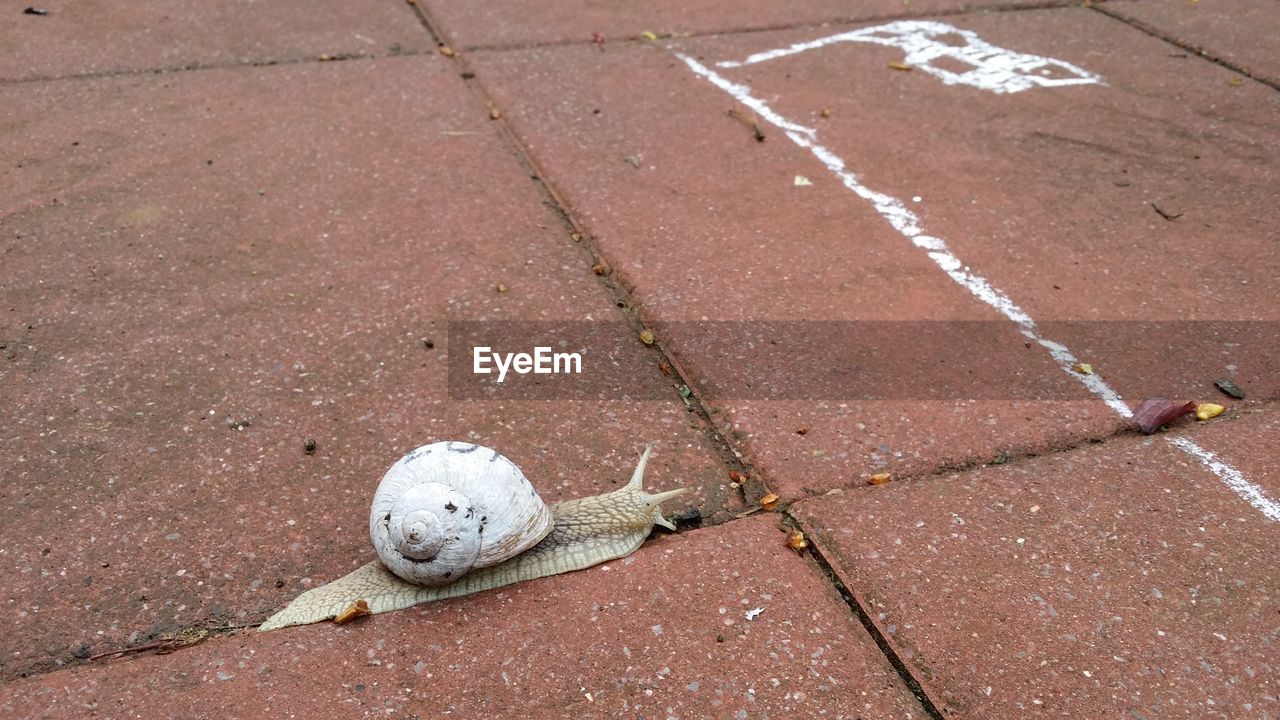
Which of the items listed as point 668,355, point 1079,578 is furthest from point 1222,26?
point 1079,578

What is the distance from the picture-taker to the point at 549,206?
411 centimetres

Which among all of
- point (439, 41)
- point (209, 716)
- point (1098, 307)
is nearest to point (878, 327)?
point (1098, 307)

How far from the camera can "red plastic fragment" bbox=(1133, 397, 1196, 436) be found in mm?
3031

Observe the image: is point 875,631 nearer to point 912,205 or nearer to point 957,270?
point 957,270

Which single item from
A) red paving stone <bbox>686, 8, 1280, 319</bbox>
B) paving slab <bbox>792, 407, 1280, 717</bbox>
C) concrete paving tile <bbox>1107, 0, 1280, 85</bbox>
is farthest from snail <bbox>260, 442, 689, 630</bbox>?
concrete paving tile <bbox>1107, 0, 1280, 85</bbox>

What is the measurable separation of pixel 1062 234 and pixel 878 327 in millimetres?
990

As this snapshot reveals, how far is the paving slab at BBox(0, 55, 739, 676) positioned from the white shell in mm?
237

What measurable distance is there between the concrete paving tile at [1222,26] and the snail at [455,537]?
4.43 m

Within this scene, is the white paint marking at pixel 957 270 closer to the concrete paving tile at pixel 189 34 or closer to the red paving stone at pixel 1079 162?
the red paving stone at pixel 1079 162

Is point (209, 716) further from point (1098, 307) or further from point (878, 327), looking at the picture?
point (1098, 307)

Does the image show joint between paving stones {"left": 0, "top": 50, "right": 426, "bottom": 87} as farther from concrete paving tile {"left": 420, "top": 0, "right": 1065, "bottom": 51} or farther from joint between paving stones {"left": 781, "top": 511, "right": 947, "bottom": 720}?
joint between paving stones {"left": 781, "top": 511, "right": 947, "bottom": 720}

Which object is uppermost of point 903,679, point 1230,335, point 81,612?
point 1230,335

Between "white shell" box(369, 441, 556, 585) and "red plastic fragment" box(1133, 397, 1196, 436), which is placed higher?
"red plastic fragment" box(1133, 397, 1196, 436)

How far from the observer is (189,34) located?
17.9ft
